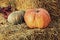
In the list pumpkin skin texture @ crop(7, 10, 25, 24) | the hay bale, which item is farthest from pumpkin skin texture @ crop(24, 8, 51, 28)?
pumpkin skin texture @ crop(7, 10, 25, 24)

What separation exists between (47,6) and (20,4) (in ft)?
1.35

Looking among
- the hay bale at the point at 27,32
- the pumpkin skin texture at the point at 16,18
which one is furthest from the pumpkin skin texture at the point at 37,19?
the pumpkin skin texture at the point at 16,18

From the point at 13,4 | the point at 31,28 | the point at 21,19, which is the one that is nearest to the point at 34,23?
the point at 31,28

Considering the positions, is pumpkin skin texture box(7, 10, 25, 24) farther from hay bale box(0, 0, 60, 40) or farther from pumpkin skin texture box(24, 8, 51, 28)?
pumpkin skin texture box(24, 8, 51, 28)

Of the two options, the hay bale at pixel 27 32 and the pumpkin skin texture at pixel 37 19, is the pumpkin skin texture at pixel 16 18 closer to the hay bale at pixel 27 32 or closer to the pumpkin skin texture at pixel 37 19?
the hay bale at pixel 27 32

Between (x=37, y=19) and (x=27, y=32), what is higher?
(x=37, y=19)

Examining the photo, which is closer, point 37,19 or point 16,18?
point 37,19

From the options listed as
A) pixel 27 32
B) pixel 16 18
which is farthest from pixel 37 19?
pixel 16 18

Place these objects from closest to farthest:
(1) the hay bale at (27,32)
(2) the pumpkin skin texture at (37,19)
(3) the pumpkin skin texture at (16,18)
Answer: (1) the hay bale at (27,32) < (2) the pumpkin skin texture at (37,19) < (3) the pumpkin skin texture at (16,18)

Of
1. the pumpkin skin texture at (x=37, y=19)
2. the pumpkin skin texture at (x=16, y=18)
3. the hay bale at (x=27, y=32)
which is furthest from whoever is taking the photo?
the pumpkin skin texture at (x=16, y=18)

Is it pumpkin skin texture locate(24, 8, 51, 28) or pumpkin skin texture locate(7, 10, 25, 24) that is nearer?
pumpkin skin texture locate(24, 8, 51, 28)

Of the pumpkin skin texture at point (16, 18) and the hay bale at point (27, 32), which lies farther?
the pumpkin skin texture at point (16, 18)

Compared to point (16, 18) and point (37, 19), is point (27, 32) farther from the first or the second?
point (16, 18)

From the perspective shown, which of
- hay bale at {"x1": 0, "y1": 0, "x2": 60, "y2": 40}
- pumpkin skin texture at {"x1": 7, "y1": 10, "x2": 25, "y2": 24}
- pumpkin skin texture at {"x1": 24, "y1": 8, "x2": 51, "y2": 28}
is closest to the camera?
hay bale at {"x1": 0, "y1": 0, "x2": 60, "y2": 40}
